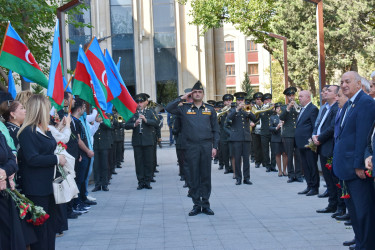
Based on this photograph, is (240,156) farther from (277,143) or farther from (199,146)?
(199,146)

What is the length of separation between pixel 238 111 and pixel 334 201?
5255mm

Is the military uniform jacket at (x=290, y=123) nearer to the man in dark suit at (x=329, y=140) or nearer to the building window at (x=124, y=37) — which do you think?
the man in dark suit at (x=329, y=140)

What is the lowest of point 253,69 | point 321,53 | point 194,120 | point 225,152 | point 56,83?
point 225,152

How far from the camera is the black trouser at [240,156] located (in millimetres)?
14148

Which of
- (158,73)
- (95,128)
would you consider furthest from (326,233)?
(158,73)

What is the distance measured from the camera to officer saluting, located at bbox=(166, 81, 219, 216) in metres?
9.92

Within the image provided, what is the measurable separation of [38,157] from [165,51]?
37408 mm

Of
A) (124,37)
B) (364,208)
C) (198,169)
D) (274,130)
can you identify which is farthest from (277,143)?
(124,37)

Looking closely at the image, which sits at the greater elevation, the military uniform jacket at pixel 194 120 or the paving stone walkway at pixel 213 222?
the military uniform jacket at pixel 194 120

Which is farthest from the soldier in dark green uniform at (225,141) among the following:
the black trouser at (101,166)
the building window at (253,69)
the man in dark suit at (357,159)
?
the building window at (253,69)

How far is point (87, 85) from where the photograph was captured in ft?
35.5

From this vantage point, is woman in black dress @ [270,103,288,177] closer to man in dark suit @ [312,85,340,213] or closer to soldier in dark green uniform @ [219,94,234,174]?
soldier in dark green uniform @ [219,94,234,174]

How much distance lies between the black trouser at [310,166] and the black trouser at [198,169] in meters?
2.30

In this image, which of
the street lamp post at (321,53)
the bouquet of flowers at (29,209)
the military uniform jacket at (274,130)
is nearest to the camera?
the bouquet of flowers at (29,209)
